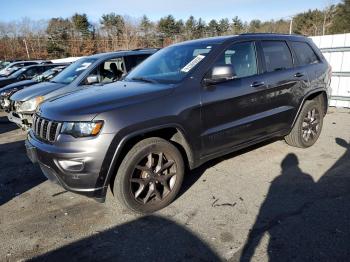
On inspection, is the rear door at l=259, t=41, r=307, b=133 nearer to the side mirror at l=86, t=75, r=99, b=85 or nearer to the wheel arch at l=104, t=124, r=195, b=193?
the wheel arch at l=104, t=124, r=195, b=193

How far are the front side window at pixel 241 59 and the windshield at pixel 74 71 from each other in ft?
12.9

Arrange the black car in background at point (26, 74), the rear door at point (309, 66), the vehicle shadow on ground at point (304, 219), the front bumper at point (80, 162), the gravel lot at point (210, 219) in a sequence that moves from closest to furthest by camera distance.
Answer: the vehicle shadow on ground at point (304, 219) → the gravel lot at point (210, 219) → the front bumper at point (80, 162) → the rear door at point (309, 66) → the black car in background at point (26, 74)

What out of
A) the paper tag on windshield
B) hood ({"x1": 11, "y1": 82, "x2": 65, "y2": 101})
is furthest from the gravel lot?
hood ({"x1": 11, "y1": 82, "x2": 65, "y2": 101})

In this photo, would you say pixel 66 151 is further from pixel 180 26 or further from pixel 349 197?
pixel 180 26

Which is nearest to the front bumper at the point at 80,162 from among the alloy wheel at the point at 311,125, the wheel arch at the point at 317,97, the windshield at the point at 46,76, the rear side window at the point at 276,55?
the rear side window at the point at 276,55

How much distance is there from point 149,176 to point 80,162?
788 mm

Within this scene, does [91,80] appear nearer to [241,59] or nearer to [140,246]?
[241,59]

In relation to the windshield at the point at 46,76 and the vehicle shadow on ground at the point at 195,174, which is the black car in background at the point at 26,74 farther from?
the vehicle shadow on ground at the point at 195,174

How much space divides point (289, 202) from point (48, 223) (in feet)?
8.87

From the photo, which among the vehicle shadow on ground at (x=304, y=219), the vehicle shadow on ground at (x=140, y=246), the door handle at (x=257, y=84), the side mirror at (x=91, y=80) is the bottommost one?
the vehicle shadow on ground at (x=140, y=246)

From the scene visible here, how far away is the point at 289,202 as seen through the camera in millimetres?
3740

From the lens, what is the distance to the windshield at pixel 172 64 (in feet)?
13.2

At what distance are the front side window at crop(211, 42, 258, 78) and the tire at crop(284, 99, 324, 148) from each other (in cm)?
142

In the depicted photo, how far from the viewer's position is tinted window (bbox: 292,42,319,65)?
5.25m
